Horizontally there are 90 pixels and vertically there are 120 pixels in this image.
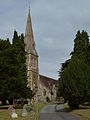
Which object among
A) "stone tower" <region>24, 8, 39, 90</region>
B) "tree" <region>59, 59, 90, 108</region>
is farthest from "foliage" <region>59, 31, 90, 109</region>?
"stone tower" <region>24, 8, 39, 90</region>

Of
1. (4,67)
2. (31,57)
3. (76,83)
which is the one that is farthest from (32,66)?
(76,83)

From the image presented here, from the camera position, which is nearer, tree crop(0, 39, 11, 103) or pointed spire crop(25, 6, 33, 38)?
tree crop(0, 39, 11, 103)

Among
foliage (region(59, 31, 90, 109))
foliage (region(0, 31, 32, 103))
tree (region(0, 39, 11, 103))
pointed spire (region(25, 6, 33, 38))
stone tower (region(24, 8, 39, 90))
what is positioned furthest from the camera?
A: pointed spire (region(25, 6, 33, 38))

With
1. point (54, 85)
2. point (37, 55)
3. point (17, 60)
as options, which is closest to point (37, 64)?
point (37, 55)

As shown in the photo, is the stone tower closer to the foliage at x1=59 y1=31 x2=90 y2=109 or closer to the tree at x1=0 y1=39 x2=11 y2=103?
the tree at x1=0 y1=39 x2=11 y2=103

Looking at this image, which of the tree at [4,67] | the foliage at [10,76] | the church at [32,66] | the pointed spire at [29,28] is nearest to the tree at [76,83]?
the foliage at [10,76]

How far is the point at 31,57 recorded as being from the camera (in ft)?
371

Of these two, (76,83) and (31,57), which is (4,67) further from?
(31,57)

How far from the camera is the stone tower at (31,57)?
11018cm

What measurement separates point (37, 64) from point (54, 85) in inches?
912

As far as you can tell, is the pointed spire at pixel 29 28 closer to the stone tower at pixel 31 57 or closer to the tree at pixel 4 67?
the stone tower at pixel 31 57

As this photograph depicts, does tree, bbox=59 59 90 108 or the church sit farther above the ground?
the church

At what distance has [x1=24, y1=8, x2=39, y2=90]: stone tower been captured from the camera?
110 m

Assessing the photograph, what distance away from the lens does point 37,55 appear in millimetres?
118250
